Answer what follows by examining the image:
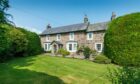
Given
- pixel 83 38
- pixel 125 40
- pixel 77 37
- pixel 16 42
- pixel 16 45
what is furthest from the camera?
pixel 77 37

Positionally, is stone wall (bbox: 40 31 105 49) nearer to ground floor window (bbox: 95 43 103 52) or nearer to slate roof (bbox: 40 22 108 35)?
ground floor window (bbox: 95 43 103 52)

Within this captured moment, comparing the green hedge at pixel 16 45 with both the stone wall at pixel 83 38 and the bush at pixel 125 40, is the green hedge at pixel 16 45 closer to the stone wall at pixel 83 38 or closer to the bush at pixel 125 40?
the stone wall at pixel 83 38

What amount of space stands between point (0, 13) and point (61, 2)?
47.2 ft

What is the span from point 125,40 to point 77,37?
17.8 m

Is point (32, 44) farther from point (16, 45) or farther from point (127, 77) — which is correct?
point (127, 77)

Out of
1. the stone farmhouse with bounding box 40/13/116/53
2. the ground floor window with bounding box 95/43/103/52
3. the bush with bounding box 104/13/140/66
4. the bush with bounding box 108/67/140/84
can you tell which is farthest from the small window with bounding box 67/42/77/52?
the bush with bounding box 108/67/140/84

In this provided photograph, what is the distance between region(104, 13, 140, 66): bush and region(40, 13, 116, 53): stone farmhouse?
370 inches

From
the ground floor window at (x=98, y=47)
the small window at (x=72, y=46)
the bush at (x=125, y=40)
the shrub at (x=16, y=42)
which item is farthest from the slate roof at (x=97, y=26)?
the shrub at (x=16, y=42)

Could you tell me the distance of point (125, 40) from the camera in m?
26.4

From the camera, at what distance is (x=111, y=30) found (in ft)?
92.1

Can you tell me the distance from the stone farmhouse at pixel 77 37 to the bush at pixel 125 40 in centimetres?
941

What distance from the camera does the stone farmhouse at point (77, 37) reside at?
38719 mm

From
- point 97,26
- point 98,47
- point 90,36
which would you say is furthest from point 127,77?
point 97,26

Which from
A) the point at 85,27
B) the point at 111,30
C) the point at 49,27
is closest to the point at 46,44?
the point at 49,27
